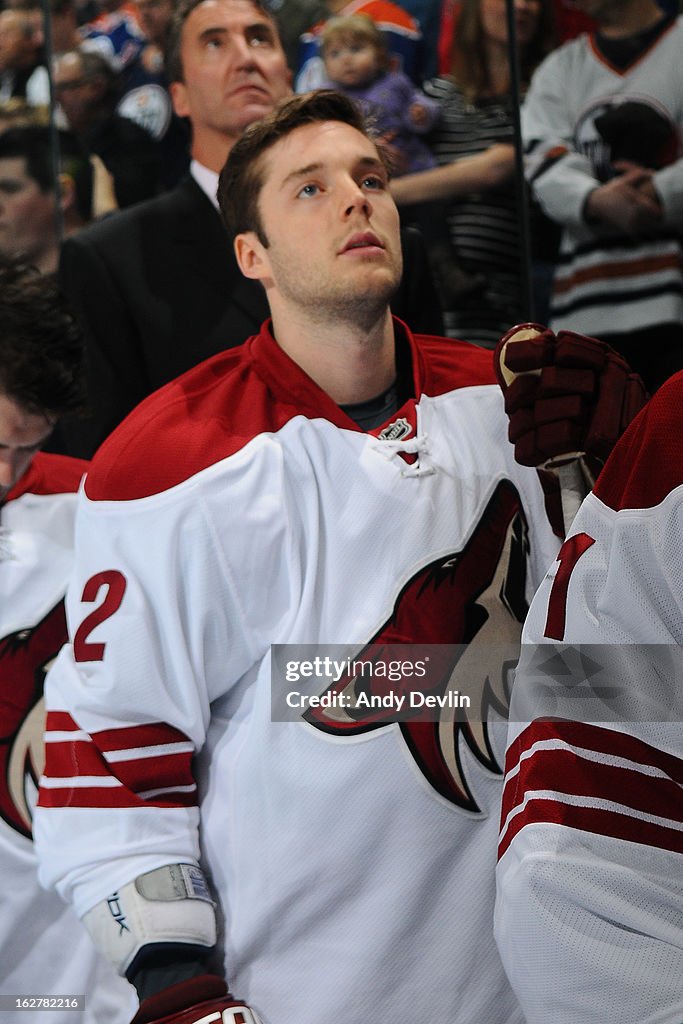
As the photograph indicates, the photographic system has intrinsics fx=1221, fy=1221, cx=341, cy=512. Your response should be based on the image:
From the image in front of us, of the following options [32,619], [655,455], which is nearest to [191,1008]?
[32,619]

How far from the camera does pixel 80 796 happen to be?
1.12m

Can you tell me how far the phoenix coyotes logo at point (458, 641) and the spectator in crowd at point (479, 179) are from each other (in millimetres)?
400

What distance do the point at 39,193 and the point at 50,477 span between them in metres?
0.49

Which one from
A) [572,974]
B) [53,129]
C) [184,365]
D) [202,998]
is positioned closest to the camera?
[572,974]

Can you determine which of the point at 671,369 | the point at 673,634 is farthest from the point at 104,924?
the point at 671,369

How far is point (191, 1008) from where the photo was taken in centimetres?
105

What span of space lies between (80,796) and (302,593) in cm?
28

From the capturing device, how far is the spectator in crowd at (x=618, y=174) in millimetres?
1472

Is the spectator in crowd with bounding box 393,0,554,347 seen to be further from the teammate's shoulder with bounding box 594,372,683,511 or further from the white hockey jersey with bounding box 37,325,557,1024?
the teammate's shoulder with bounding box 594,372,683,511

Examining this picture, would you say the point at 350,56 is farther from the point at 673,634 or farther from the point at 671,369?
the point at 673,634

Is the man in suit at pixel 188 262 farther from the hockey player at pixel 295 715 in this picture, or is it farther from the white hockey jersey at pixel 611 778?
the white hockey jersey at pixel 611 778

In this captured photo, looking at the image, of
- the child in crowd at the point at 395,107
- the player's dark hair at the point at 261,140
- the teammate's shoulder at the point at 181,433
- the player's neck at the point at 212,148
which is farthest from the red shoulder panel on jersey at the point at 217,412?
the player's neck at the point at 212,148

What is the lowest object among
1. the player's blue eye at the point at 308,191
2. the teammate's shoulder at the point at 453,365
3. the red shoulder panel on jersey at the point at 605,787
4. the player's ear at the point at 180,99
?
the red shoulder panel on jersey at the point at 605,787

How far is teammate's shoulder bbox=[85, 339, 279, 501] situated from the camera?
116cm
